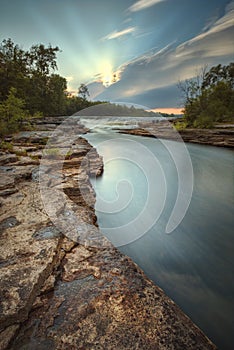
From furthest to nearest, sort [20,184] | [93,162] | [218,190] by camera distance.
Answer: [93,162], [218,190], [20,184]

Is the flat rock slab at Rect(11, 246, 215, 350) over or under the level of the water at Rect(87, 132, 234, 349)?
over

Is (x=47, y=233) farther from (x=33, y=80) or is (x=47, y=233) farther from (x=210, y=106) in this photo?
(x=33, y=80)

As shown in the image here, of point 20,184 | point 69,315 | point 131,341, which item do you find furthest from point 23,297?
point 20,184

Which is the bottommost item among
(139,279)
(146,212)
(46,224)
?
(146,212)

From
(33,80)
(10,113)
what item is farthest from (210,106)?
(33,80)

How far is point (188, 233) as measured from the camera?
11.3 feet

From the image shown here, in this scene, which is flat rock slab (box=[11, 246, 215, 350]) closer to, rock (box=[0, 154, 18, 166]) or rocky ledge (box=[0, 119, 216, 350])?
rocky ledge (box=[0, 119, 216, 350])

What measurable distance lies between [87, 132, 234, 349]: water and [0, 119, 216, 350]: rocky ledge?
1.95 ft

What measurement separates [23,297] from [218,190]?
6025 mm

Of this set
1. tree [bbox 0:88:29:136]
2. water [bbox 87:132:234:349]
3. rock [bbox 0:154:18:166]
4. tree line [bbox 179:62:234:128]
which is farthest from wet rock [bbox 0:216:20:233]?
tree line [bbox 179:62:234:128]

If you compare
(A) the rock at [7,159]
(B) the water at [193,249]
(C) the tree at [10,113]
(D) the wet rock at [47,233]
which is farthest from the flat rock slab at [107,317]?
(C) the tree at [10,113]

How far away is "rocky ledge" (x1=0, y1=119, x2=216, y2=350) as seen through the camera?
4.28 ft

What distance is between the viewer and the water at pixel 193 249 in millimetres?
2041

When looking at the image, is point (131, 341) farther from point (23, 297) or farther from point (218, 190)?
point (218, 190)
